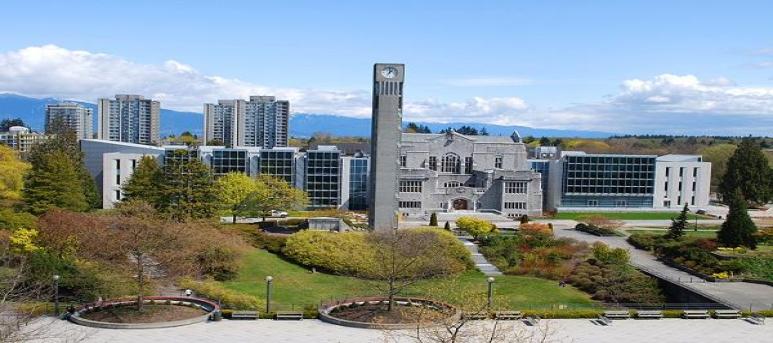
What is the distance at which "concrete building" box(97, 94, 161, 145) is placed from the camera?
117875 mm

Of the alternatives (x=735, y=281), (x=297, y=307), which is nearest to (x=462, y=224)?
(x=735, y=281)

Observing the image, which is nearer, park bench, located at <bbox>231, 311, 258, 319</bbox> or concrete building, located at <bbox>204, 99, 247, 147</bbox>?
park bench, located at <bbox>231, 311, 258, 319</bbox>

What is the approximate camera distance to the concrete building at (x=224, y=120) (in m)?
110

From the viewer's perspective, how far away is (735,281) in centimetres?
3278

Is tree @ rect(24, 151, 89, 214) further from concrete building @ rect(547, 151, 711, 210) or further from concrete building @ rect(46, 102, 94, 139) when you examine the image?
concrete building @ rect(46, 102, 94, 139)

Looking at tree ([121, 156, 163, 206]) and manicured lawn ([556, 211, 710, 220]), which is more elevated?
tree ([121, 156, 163, 206])

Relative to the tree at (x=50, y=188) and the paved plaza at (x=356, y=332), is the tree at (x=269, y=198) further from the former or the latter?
the paved plaza at (x=356, y=332)

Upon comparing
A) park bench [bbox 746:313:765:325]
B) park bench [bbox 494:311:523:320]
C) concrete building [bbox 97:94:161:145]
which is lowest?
park bench [bbox 746:313:765:325]

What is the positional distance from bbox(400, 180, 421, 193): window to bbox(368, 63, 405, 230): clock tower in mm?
17136

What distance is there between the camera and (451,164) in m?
63.3

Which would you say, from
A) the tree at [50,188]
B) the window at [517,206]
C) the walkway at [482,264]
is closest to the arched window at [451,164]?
the window at [517,206]

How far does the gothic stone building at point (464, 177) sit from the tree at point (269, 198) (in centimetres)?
1163

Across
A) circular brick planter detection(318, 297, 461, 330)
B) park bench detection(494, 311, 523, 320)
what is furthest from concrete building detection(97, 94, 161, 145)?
park bench detection(494, 311, 523, 320)

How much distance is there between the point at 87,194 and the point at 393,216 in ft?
69.4
